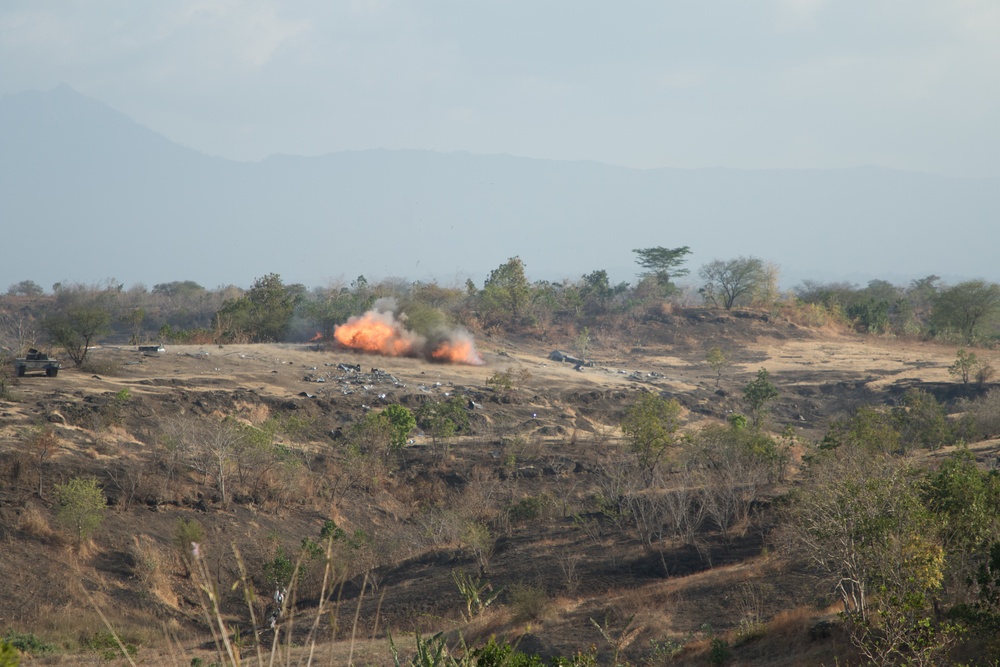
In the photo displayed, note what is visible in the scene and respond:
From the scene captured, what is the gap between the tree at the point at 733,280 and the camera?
6812 cm

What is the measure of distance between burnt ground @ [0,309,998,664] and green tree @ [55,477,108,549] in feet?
1.32

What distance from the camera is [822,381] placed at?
44938mm

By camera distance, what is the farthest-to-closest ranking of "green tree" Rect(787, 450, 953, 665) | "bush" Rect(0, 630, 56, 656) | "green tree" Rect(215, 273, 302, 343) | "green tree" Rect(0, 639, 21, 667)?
"green tree" Rect(215, 273, 302, 343), "bush" Rect(0, 630, 56, 656), "green tree" Rect(787, 450, 953, 665), "green tree" Rect(0, 639, 21, 667)

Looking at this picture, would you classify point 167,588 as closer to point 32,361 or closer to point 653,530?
point 653,530

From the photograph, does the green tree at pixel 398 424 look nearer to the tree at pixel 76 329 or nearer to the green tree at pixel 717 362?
the tree at pixel 76 329

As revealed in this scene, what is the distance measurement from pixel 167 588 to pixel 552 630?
9.95 m

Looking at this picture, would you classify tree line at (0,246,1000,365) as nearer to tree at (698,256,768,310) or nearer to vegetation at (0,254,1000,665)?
tree at (698,256,768,310)

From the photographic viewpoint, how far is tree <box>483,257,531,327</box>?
58.8 meters

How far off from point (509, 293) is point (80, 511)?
1652 inches

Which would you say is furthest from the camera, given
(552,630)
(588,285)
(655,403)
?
(588,285)

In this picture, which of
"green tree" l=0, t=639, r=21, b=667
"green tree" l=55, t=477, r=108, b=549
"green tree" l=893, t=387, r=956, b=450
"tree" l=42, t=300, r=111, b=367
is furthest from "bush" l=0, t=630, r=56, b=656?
"green tree" l=893, t=387, r=956, b=450

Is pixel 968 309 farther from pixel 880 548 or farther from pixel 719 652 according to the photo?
pixel 880 548

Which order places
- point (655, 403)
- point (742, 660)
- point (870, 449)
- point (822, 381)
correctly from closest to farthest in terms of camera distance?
point (742, 660) < point (870, 449) < point (655, 403) < point (822, 381)

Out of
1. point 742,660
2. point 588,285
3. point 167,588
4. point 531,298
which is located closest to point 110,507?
point 167,588
